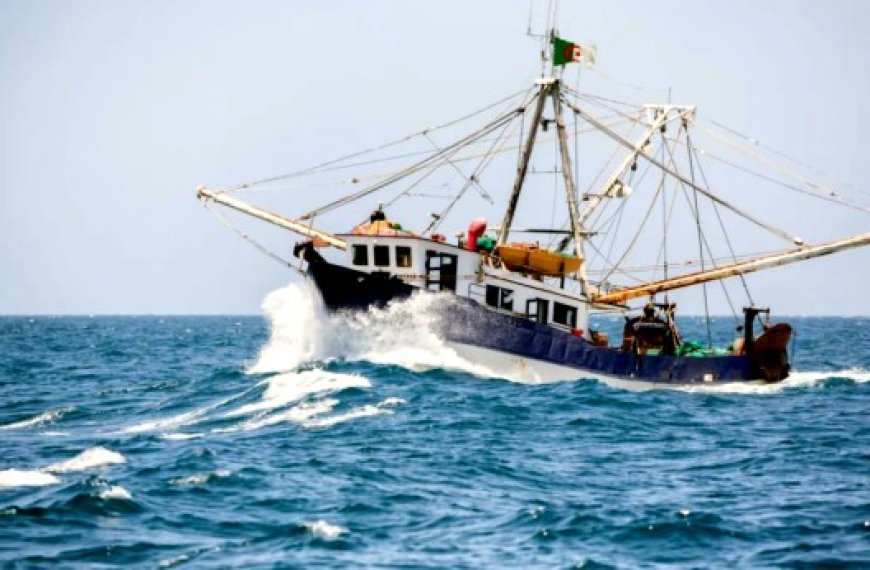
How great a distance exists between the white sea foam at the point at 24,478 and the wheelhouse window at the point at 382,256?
19.7 m

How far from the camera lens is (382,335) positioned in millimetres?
43562

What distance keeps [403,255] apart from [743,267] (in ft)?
50.7

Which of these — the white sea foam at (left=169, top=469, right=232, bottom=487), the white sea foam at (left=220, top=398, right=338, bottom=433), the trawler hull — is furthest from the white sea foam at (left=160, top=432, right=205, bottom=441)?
the trawler hull

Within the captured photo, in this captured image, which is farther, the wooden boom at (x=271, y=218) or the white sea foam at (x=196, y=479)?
the wooden boom at (x=271, y=218)

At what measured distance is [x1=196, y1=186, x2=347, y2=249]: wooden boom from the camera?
156 feet

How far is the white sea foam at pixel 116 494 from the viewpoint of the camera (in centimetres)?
2212

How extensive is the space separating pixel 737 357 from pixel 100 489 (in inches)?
1183

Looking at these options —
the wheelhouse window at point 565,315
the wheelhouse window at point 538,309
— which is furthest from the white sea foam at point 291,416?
the wheelhouse window at point 565,315

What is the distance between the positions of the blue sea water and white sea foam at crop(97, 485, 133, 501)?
0.14 feet

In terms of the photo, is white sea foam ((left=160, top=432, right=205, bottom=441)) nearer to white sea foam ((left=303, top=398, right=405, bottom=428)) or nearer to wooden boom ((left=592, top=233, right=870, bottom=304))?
white sea foam ((left=303, top=398, right=405, bottom=428))

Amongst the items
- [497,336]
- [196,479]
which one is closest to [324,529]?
[196,479]

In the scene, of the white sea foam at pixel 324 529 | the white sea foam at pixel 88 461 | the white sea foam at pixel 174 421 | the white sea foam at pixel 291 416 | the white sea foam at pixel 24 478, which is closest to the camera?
the white sea foam at pixel 324 529

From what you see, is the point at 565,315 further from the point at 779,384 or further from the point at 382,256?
the point at 779,384

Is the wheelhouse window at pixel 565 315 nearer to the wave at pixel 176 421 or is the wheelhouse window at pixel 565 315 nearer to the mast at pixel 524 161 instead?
the mast at pixel 524 161
